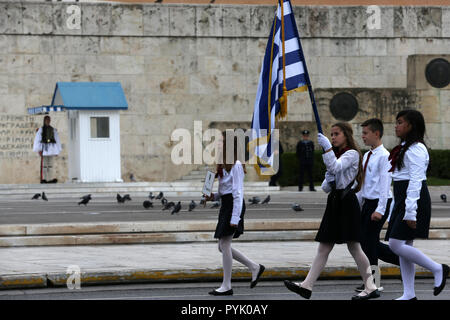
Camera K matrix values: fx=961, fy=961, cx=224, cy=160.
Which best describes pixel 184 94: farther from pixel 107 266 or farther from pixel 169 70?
pixel 107 266

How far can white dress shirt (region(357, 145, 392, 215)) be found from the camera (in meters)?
9.81

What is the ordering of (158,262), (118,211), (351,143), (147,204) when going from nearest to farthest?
(351,143), (158,262), (118,211), (147,204)

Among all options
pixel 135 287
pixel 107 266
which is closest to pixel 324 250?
pixel 135 287

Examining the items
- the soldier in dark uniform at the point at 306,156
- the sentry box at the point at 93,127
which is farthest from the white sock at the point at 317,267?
the soldier in dark uniform at the point at 306,156

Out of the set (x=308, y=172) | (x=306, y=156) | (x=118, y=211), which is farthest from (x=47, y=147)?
→ (x=118, y=211)

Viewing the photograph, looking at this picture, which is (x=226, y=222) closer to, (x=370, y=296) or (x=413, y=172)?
(x=370, y=296)

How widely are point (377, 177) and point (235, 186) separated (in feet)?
4.82

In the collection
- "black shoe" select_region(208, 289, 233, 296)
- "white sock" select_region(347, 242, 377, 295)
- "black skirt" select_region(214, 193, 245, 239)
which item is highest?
"black skirt" select_region(214, 193, 245, 239)

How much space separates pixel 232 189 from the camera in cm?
984

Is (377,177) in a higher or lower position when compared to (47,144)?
lower

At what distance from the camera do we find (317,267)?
8969 millimetres

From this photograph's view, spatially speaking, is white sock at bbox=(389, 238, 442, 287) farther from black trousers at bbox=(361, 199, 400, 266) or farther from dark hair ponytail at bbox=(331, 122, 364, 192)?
black trousers at bbox=(361, 199, 400, 266)

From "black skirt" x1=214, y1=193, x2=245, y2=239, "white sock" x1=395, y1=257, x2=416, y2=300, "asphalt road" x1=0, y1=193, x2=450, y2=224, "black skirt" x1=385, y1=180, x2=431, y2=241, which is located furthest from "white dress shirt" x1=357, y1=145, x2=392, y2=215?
"asphalt road" x1=0, y1=193, x2=450, y2=224

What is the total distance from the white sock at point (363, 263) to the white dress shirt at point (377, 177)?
0.76m
